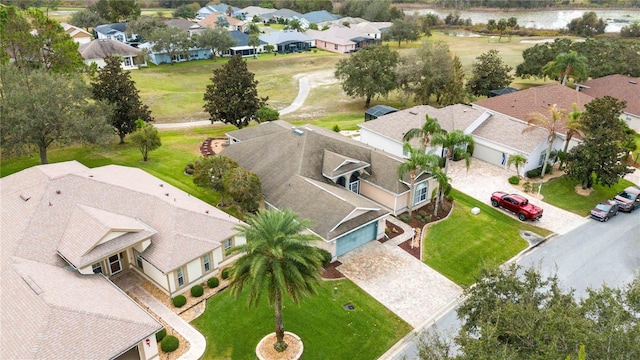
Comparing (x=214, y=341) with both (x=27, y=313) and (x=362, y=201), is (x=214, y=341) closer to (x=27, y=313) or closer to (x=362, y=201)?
(x=27, y=313)

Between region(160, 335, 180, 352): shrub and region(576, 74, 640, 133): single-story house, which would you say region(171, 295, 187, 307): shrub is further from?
region(576, 74, 640, 133): single-story house

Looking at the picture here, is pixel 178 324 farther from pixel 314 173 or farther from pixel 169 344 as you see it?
pixel 314 173

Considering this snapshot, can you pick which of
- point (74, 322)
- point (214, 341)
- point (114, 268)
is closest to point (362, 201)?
point (214, 341)

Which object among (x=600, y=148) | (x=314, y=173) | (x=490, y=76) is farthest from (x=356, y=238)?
(x=490, y=76)

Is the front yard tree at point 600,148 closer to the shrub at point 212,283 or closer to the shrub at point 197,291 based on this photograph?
the shrub at point 212,283

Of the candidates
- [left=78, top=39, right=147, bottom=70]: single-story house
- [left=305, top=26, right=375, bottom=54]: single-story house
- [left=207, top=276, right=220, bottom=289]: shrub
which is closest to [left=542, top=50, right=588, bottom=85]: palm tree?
[left=305, top=26, right=375, bottom=54]: single-story house
